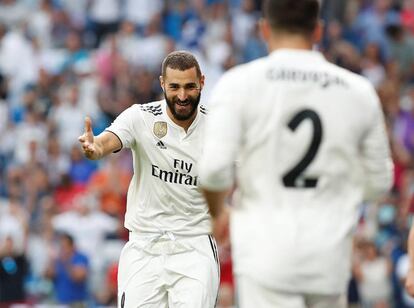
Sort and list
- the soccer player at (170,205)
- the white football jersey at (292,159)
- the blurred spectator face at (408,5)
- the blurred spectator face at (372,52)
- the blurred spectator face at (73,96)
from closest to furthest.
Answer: the white football jersey at (292,159) → the soccer player at (170,205) → the blurred spectator face at (73,96) → the blurred spectator face at (372,52) → the blurred spectator face at (408,5)

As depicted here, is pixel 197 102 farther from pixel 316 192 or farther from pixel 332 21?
pixel 332 21

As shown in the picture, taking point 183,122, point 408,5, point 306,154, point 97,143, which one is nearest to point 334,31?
point 408,5

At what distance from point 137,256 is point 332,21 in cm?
1292

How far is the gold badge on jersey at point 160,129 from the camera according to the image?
8.65 metres

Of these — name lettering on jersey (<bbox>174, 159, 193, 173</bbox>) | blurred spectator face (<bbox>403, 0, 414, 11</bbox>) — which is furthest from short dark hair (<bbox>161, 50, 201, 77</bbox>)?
blurred spectator face (<bbox>403, 0, 414, 11</bbox>)

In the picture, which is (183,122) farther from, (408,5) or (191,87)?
(408,5)

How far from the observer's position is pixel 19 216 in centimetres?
1702

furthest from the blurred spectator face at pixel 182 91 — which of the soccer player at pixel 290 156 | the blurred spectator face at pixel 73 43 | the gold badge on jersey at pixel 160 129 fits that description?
the blurred spectator face at pixel 73 43

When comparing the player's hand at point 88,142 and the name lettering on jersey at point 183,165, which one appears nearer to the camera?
the player's hand at point 88,142

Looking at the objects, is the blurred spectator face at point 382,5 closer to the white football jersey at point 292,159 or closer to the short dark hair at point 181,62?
the short dark hair at point 181,62

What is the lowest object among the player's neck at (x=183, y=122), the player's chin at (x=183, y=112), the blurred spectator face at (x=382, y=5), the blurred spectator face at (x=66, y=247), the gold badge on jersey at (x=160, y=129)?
the blurred spectator face at (x=66, y=247)

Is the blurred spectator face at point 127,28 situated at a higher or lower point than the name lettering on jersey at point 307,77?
higher

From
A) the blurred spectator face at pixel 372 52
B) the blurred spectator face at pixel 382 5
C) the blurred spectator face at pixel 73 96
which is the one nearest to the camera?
the blurred spectator face at pixel 73 96

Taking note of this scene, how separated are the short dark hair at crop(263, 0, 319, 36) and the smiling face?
114 inches
